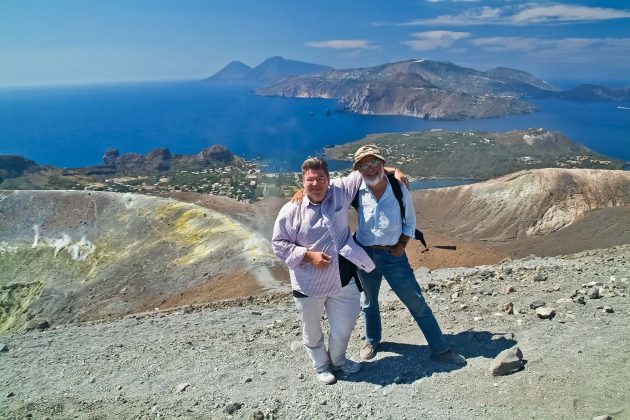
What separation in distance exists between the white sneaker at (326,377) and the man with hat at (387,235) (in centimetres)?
94

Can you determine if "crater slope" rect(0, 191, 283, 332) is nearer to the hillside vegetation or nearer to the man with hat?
the man with hat

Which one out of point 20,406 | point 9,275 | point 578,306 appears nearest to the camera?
point 20,406

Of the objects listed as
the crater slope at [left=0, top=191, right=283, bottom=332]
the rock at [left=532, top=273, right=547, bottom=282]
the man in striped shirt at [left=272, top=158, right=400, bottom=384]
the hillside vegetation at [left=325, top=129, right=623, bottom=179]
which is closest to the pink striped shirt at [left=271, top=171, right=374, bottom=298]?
the man in striped shirt at [left=272, top=158, right=400, bottom=384]

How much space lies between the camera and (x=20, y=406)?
18.1 feet

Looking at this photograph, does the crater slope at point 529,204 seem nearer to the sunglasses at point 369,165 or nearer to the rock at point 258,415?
the sunglasses at point 369,165

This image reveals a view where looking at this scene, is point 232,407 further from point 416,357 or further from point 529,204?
point 529,204

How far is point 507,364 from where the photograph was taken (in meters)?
4.41

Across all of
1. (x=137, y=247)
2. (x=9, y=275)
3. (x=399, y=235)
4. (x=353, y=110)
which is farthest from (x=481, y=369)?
(x=353, y=110)

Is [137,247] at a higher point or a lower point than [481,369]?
lower

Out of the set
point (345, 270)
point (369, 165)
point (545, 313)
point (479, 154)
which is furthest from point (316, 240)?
point (479, 154)

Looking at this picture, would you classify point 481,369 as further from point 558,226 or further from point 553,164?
point 553,164

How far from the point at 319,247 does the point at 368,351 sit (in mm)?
1632

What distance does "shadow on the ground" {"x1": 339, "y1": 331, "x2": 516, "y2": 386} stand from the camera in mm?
4703

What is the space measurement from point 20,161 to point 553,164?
87.7 m
